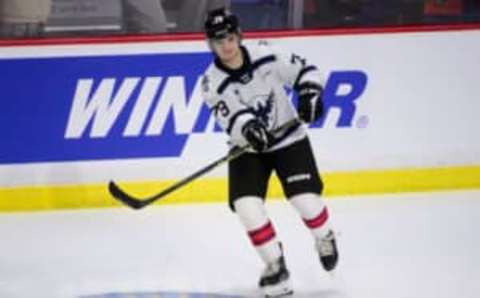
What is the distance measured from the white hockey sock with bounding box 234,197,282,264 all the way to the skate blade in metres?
0.06

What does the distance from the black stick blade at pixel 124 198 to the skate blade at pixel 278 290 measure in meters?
0.50

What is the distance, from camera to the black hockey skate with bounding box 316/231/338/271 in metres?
2.31

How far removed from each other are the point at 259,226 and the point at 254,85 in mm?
339

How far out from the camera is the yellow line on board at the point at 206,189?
294 cm

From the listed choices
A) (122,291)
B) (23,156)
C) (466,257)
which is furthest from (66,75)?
(466,257)

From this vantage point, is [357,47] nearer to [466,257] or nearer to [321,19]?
[321,19]

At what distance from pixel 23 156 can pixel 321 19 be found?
105 cm

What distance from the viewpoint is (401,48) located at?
3.02 meters

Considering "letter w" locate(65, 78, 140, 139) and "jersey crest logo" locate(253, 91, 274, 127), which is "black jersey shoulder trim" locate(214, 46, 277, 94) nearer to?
"jersey crest logo" locate(253, 91, 274, 127)

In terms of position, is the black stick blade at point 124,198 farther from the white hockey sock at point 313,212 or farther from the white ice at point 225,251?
the white hockey sock at point 313,212

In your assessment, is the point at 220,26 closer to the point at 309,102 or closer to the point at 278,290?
the point at 309,102

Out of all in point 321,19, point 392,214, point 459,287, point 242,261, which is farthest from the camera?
point 321,19

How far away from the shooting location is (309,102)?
2.12 metres

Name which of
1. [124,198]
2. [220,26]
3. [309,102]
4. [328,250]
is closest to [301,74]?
[309,102]
